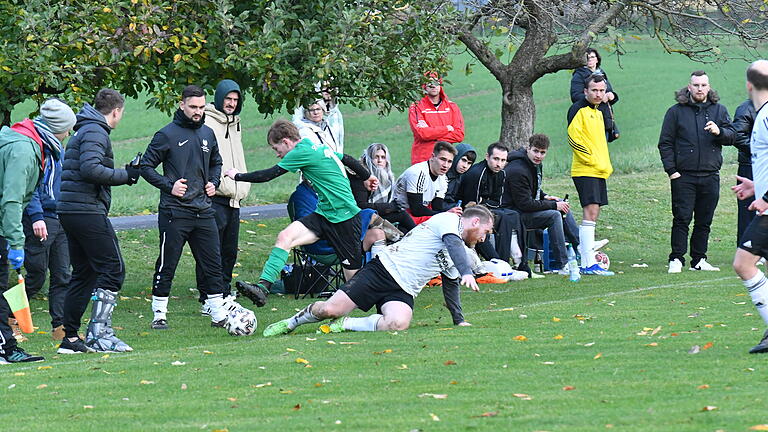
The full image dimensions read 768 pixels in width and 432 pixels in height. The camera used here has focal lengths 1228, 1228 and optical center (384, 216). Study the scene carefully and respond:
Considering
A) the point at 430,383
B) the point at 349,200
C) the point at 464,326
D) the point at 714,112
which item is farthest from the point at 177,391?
the point at 714,112

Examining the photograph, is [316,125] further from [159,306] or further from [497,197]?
[159,306]

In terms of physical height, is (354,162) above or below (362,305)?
above

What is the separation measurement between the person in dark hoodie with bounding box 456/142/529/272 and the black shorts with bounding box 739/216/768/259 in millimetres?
6768

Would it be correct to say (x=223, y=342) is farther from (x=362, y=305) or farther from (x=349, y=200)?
(x=349, y=200)

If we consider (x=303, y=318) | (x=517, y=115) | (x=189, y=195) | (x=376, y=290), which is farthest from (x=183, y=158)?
(x=517, y=115)

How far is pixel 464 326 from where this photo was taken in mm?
10180

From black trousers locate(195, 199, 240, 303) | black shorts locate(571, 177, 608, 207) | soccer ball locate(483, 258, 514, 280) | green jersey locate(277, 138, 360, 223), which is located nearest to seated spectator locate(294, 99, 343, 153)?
green jersey locate(277, 138, 360, 223)

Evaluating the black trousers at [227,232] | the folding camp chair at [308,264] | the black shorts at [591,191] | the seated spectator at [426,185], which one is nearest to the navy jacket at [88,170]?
the black trousers at [227,232]

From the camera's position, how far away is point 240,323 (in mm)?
10438

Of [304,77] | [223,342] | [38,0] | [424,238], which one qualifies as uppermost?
[38,0]

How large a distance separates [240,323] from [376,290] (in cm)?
122

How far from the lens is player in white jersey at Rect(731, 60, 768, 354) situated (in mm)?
8055

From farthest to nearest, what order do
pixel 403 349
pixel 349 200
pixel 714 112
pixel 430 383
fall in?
1. pixel 714 112
2. pixel 349 200
3. pixel 403 349
4. pixel 430 383

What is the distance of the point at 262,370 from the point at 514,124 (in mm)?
12733
